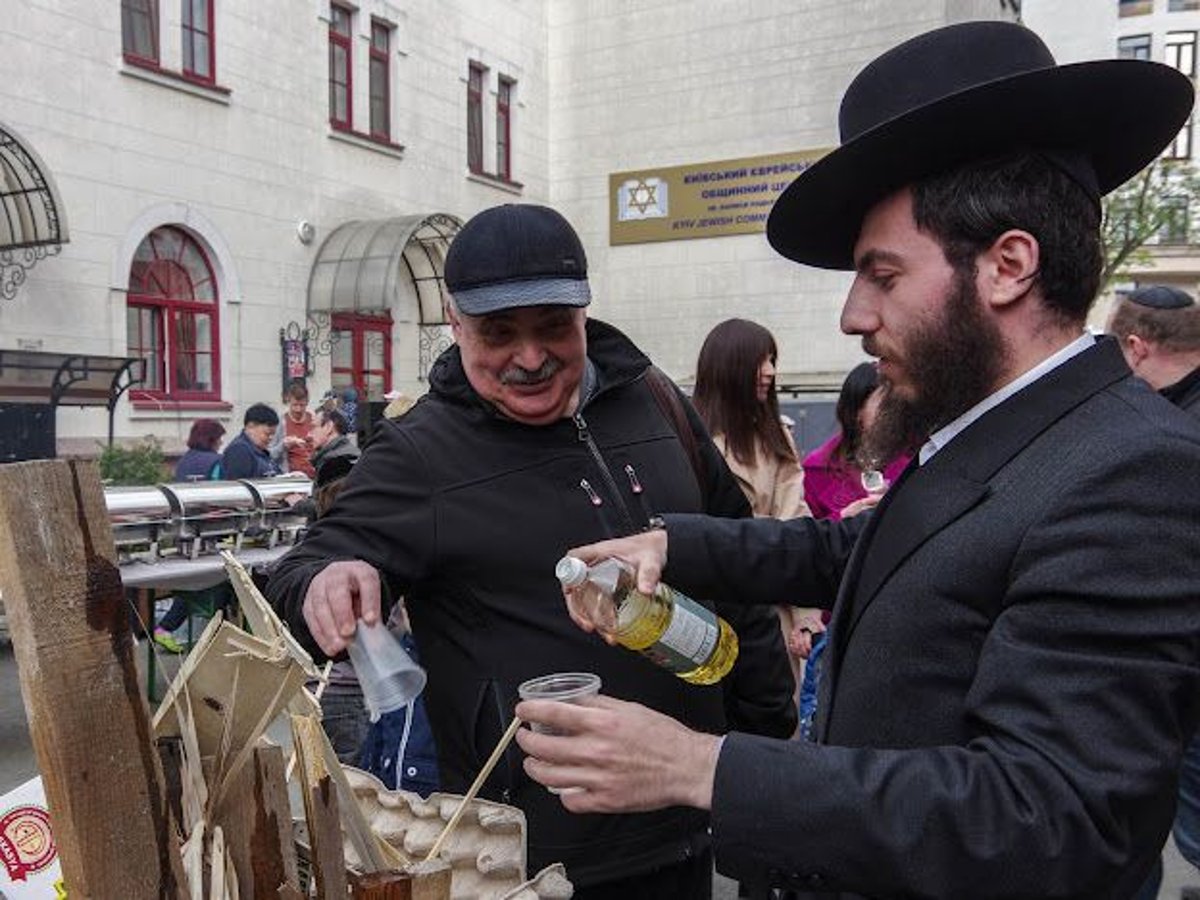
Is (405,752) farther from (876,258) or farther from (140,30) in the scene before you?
(140,30)

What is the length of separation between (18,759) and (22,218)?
24.7ft

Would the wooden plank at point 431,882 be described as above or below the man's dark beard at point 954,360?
below

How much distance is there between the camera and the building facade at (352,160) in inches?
452

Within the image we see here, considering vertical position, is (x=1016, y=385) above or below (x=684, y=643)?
above

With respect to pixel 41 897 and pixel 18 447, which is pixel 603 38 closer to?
pixel 18 447

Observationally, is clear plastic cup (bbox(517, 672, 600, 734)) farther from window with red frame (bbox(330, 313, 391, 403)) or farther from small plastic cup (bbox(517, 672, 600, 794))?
window with red frame (bbox(330, 313, 391, 403))

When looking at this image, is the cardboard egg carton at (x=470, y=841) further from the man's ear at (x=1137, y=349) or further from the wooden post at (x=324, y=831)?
the man's ear at (x=1137, y=349)

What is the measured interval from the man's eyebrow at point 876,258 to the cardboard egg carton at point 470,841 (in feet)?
2.88

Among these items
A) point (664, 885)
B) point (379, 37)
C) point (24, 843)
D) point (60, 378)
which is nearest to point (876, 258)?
point (664, 885)

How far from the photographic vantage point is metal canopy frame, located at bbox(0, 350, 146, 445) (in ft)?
31.2

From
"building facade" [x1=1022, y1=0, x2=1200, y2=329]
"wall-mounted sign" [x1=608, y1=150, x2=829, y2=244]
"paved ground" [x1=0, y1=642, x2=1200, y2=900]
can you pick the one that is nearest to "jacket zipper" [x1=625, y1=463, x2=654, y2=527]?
"paved ground" [x1=0, y1=642, x2=1200, y2=900]

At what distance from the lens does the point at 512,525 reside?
6.82 ft

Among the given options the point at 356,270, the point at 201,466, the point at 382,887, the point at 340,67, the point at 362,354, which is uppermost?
the point at 340,67

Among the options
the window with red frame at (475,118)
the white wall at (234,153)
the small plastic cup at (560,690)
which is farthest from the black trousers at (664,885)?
the window with red frame at (475,118)
